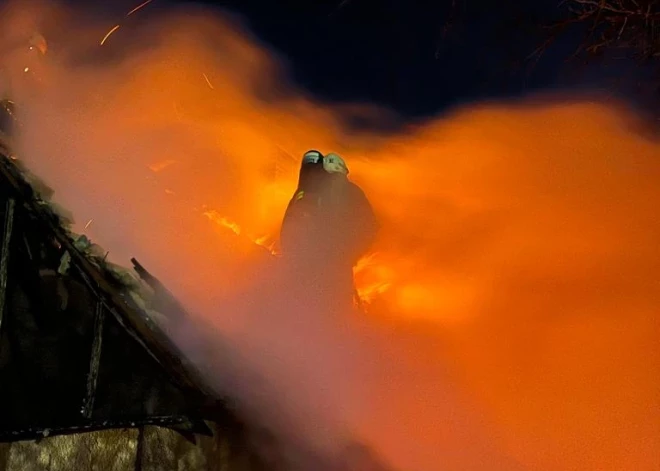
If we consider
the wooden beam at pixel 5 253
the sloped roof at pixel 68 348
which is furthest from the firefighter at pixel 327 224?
the wooden beam at pixel 5 253

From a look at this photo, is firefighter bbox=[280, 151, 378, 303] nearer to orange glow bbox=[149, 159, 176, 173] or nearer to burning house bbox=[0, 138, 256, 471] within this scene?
orange glow bbox=[149, 159, 176, 173]

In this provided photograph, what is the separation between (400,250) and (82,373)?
1453cm

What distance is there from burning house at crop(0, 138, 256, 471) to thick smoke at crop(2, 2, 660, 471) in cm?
51

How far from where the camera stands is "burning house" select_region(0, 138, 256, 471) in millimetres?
4992

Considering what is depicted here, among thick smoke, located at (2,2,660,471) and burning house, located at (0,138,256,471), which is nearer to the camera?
burning house, located at (0,138,256,471)

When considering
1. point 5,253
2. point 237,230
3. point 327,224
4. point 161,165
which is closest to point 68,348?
point 5,253

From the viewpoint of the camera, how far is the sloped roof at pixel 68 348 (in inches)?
199

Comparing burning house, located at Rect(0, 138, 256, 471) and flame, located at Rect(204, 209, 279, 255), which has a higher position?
flame, located at Rect(204, 209, 279, 255)

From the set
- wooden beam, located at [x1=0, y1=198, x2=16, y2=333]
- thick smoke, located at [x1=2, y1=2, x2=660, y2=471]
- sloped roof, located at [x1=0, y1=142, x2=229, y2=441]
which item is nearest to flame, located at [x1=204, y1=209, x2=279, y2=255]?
thick smoke, located at [x1=2, y1=2, x2=660, y2=471]

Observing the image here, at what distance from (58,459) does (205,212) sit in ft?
48.6

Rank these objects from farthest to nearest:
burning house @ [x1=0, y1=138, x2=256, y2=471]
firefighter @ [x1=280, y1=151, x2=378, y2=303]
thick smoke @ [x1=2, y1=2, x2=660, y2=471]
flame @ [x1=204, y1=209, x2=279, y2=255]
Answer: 1. flame @ [x1=204, y1=209, x2=279, y2=255]
2. firefighter @ [x1=280, y1=151, x2=378, y2=303]
3. thick smoke @ [x1=2, y1=2, x2=660, y2=471]
4. burning house @ [x1=0, y1=138, x2=256, y2=471]

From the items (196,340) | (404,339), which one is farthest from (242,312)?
(196,340)

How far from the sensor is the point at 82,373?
517 cm

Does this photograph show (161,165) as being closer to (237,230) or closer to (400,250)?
(237,230)
